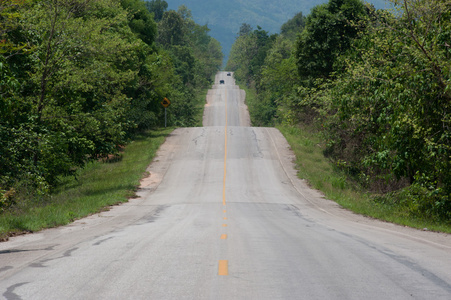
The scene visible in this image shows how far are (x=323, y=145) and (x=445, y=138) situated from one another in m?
23.3

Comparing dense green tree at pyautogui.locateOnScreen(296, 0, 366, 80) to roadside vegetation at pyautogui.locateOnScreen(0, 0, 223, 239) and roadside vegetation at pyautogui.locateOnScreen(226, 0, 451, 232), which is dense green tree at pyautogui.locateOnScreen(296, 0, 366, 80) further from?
roadside vegetation at pyautogui.locateOnScreen(0, 0, 223, 239)

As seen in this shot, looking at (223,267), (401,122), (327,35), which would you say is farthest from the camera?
(327,35)

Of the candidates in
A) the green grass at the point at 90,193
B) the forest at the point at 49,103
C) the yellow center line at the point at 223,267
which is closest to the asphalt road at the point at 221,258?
the yellow center line at the point at 223,267

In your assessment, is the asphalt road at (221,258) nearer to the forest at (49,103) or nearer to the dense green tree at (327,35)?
the forest at (49,103)

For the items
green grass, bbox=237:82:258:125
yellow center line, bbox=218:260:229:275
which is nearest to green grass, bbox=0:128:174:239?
yellow center line, bbox=218:260:229:275

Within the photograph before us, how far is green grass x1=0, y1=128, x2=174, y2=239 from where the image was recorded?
12.6 metres

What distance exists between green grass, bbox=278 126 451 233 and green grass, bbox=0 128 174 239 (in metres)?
9.82

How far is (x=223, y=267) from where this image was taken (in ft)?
21.8

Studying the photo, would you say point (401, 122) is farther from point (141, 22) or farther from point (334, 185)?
point (141, 22)

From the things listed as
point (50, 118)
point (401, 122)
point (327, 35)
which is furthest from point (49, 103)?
point (327, 35)

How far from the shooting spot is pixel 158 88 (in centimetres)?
4588

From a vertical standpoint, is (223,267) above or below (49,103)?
below

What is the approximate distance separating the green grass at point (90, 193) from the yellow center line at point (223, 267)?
6.00 meters

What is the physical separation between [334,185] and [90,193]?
1277 centimetres
